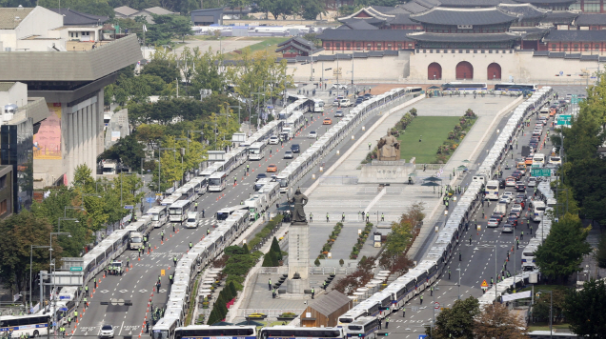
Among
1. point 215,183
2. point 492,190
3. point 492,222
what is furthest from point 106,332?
point 492,190

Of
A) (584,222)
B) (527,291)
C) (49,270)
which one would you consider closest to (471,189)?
(584,222)

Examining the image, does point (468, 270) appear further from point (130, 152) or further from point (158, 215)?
point (130, 152)

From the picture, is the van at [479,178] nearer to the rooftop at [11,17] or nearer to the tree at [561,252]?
the tree at [561,252]

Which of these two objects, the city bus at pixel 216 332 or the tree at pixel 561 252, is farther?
the tree at pixel 561 252

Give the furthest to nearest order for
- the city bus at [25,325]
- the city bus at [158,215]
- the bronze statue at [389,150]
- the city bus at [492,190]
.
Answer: the bronze statue at [389,150] → the city bus at [492,190] → the city bus at [158,215] → the city bus at [25,325]

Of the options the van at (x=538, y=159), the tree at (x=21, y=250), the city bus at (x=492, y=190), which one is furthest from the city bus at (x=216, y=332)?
the van at (x=538, y=159)

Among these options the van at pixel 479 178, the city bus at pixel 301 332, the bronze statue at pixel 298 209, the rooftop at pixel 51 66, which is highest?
the rooftop at pixel 51 66

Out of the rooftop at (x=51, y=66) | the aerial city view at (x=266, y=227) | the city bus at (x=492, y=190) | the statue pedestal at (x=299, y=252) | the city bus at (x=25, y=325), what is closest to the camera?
the city bus at (x=25, y=325)

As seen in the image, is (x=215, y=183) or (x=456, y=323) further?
(x=215, y=183)
